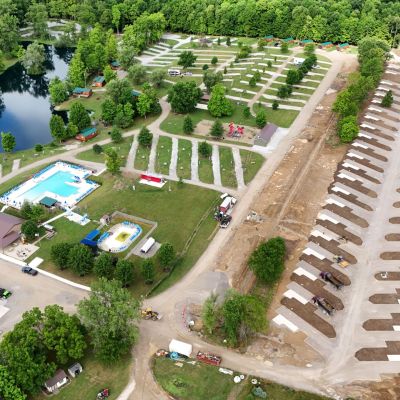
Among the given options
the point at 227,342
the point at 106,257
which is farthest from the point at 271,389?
the point at 106,257

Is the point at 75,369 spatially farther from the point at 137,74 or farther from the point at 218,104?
the point at 137,74

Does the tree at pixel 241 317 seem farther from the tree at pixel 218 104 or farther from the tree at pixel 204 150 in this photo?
the tree at pixel 218 104

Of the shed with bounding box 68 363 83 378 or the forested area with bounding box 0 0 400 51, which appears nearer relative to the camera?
the shed with bounding box 68 363 83 378

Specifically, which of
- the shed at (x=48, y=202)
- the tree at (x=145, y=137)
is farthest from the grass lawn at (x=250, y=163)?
the shed at (x=48, y=202)

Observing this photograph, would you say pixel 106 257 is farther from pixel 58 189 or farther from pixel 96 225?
pixel 58 189

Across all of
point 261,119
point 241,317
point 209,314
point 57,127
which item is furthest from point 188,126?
point 241,317

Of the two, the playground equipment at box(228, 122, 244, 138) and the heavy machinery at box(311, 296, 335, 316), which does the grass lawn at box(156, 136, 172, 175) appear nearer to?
the playground equipment at box(228, 122, 244, 138)

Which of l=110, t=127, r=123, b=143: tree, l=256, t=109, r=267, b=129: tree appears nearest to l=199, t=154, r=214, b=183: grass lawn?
l=256, t=109, r=267, b=129: tree
